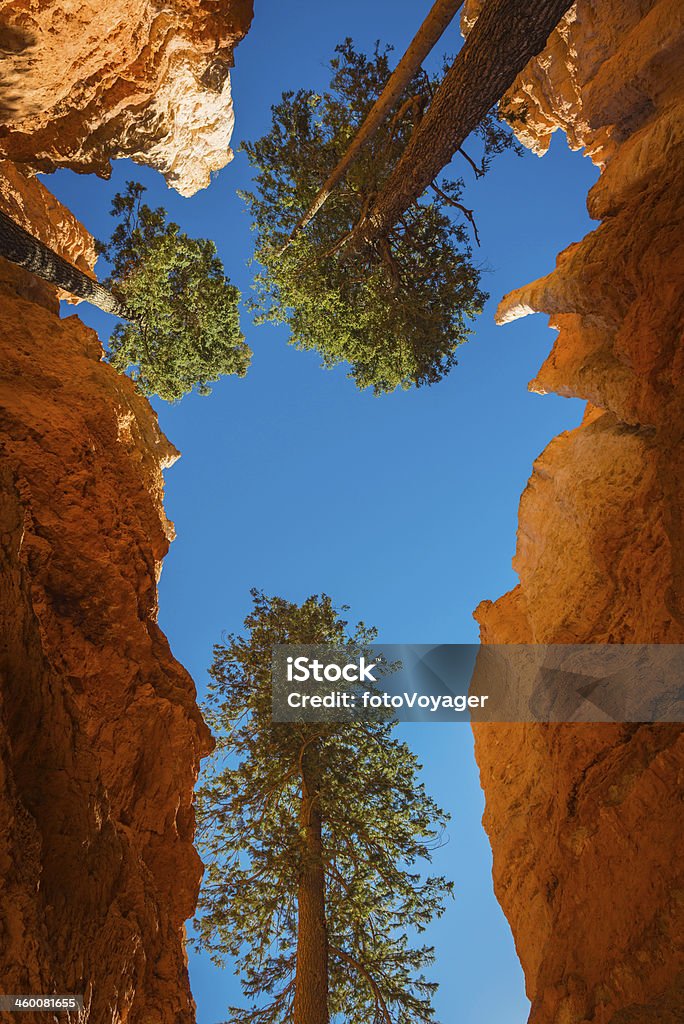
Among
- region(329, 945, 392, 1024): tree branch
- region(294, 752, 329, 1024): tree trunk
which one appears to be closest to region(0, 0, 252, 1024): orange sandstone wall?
region(294, 752, 329, 1024): tree trunk

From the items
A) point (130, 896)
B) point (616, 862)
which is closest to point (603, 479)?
point (616, 862)

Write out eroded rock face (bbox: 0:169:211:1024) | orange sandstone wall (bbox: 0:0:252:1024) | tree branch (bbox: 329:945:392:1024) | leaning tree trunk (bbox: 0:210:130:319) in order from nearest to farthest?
1. eroded rock face (bbox: 0:169:211:1024)
2. orange sandstone wall (bbox: 0:0:252:1024)
3. tree branch (bbox: 329:945:392:1024)
4. leaning tree trunk (bbox: 0:210:130:319)

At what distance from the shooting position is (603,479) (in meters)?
10.8

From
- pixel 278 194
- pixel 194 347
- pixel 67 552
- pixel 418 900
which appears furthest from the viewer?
pixel 194 347

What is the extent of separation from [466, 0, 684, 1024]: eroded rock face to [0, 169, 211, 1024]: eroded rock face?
5.47 m

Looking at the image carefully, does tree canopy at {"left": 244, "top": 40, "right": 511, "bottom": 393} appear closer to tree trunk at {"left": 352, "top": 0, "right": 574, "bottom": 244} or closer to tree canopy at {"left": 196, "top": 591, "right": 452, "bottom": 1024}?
tree trunk at {"left": 352, "top": 0, "right": 574, "bottom": 244}

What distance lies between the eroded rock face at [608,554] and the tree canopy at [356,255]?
1813mm

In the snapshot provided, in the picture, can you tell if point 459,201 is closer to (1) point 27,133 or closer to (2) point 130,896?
(1) point 27,133

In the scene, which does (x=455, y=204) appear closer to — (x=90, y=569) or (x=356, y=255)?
(x=356, y=255)

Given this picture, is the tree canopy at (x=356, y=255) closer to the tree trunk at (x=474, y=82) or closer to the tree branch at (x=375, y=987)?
the tree trunk at (x=474, y=82)

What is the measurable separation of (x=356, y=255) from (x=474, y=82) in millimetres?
4058

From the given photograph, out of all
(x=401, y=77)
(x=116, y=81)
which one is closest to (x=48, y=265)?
(x=116, y=81)

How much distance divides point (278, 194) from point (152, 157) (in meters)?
5.02

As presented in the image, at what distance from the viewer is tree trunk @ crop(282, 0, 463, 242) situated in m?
9.06
